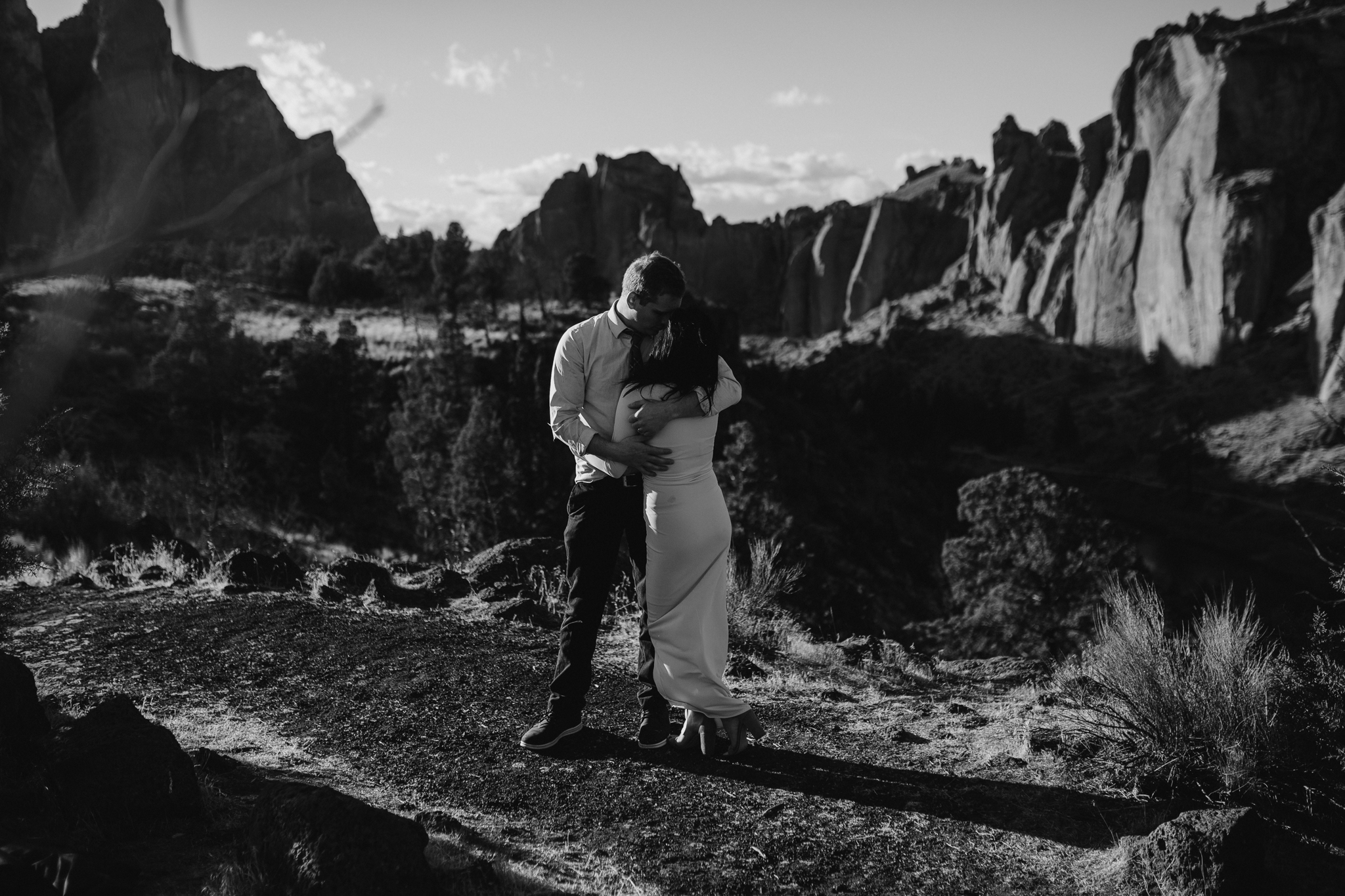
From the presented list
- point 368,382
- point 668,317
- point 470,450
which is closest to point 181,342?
point 368,382

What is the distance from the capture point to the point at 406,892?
2465mm

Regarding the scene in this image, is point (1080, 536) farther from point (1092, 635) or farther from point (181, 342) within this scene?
point (181, 342)

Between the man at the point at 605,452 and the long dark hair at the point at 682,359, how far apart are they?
51 mm

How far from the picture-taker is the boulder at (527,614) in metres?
6.37

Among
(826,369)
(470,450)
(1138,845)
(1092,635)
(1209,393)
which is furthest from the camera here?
(826,369)

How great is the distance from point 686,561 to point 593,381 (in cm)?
82

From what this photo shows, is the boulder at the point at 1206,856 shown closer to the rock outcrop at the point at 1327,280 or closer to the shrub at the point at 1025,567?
the shrub at the point at 1025,567

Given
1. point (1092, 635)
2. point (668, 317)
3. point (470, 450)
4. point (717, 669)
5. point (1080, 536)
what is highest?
point (668, 317)

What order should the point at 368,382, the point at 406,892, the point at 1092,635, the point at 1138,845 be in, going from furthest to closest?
the point at 368,382 < the point at 1092,635 < the point at 1138,845 < the point at 406,892

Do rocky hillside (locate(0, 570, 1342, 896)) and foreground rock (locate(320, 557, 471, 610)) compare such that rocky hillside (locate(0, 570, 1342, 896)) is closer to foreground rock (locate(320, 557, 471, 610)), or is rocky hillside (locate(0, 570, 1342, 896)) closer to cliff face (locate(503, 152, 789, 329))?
foreground rock (locate(320, 557, 471, 610))

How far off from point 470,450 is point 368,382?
1604cm

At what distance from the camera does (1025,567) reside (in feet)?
93.4

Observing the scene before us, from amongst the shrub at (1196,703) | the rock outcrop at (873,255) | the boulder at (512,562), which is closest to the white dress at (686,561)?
the shrub at (1196,703)

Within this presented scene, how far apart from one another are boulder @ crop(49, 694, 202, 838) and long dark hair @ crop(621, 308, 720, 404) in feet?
6.92
